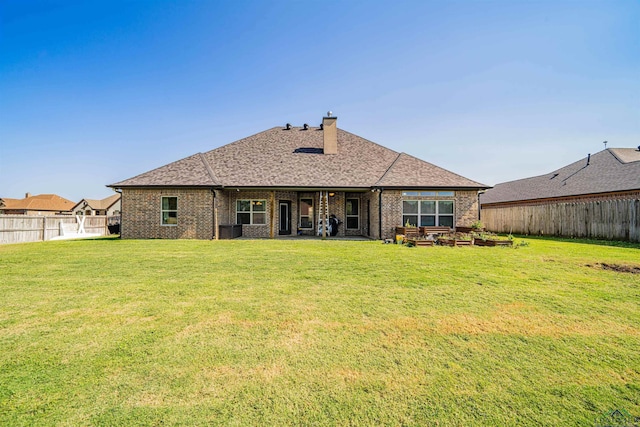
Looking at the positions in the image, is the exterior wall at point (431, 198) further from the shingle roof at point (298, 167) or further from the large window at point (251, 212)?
the large window at point (251, 212)

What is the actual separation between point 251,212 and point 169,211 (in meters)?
4.47

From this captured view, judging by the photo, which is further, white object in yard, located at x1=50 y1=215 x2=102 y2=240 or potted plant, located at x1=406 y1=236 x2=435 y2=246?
white object in yard, located at x1=50 y1=215 x2=102 y2=240

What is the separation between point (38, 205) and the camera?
5334 cm

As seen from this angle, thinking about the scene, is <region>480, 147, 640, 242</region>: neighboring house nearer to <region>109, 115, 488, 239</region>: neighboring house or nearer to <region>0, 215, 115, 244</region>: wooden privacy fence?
<region>109, 115, 488, 239</region>: neighboring house

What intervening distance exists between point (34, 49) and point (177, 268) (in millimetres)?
13158

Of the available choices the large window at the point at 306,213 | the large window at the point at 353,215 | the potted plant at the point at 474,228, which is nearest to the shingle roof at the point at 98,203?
the large window at the point at 306,213

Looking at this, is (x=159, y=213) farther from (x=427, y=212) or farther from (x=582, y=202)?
(x=582, y=202)

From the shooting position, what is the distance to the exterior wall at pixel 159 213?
50.5 feet

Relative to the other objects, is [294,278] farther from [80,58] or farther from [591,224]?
[591,224]

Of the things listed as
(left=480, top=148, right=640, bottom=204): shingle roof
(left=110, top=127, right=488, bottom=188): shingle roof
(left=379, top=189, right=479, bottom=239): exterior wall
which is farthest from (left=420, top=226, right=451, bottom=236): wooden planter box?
(left=480, top=148, right=640, bottom=204): shingle roof

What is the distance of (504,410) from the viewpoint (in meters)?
2.23

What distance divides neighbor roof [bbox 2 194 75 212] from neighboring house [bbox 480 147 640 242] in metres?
72.3

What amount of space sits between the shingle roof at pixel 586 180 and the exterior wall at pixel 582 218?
35.4 inches

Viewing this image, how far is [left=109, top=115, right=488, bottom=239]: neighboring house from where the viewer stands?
15383 millimetres
